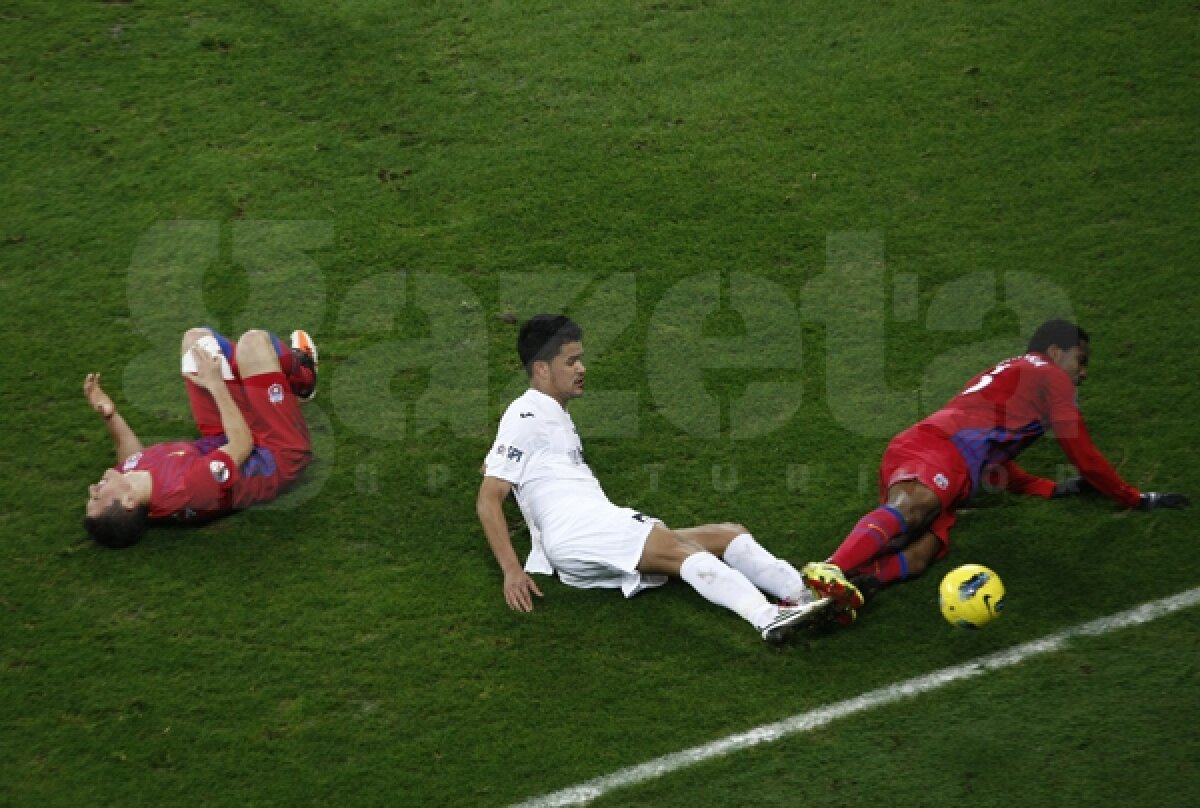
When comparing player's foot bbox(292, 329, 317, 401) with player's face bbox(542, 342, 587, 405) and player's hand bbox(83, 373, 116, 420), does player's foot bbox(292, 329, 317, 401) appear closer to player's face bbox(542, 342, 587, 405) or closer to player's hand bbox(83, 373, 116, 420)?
player's hand bbox(83, 373, 116, 420)

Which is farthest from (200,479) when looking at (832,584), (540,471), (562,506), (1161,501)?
(1161,501)

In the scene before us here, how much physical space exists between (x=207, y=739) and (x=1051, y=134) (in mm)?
7041

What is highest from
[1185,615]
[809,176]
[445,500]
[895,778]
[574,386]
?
[809,176]

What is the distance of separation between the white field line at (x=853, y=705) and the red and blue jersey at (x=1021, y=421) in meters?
0.74

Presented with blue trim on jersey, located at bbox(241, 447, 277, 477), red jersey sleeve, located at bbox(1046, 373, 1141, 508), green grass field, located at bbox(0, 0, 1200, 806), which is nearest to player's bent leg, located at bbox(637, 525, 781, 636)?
green grass field, located at bbox(0, 0, 1200, 806)

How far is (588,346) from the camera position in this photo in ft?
29.9

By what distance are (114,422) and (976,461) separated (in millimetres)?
4559

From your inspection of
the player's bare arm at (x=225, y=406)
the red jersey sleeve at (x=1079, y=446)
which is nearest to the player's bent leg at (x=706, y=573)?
the red jersey sleeve at (x=1079, y=446)

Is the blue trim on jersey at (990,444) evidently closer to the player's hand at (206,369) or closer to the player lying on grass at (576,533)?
the player lying on grass at (576,533)

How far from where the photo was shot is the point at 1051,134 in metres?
10.4

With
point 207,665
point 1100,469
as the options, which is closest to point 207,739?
point 207,665

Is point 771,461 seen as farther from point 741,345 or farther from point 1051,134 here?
point 1051,134

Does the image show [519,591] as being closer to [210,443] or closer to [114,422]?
[210,443]

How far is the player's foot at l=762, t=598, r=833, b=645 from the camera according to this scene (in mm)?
6816
